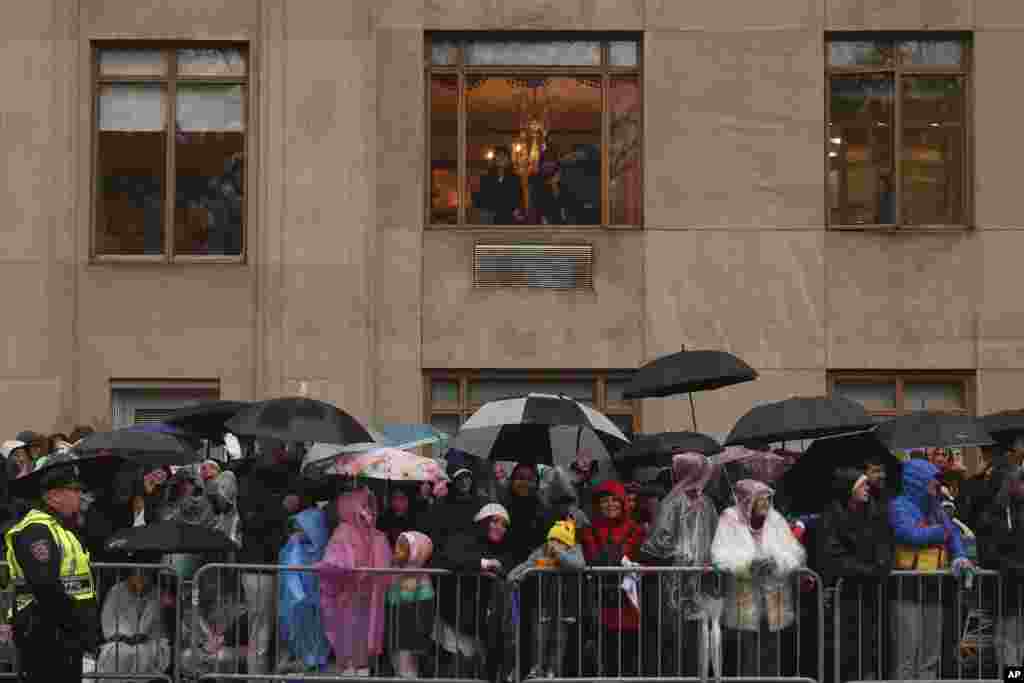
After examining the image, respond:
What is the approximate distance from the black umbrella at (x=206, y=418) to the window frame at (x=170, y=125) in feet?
23.2

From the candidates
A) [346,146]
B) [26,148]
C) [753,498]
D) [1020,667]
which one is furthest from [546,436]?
[26,148]

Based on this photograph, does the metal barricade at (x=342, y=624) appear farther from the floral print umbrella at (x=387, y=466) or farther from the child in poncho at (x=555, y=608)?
the floral print umbrella at (x=387, y=466)

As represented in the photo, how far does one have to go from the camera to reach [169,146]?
26.4 m

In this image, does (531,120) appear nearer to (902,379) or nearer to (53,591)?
(902,379)

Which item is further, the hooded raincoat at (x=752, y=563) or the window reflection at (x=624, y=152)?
the window reflection at (x=624, y=152)

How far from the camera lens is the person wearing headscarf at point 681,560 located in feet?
53.0

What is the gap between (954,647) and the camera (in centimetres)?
1630

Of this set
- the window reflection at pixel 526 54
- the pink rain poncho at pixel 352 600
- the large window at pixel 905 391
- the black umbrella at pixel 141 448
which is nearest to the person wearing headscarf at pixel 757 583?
the pink rain poncho at pixel 352 600

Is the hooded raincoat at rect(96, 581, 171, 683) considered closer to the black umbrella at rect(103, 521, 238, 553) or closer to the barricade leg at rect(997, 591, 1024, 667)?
the black umbrella at rect(103, 521, 238, 553)

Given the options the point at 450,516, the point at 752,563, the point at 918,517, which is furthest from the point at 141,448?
the point at 918,517

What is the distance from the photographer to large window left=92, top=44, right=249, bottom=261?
2638 cm

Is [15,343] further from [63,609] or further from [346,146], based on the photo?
[63,609]

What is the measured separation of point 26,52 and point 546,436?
9753 millimetres

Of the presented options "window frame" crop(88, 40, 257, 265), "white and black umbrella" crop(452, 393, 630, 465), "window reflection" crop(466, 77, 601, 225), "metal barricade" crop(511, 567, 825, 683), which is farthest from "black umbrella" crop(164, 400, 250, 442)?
"window reflection" crop(466, 77, 601, 225)
